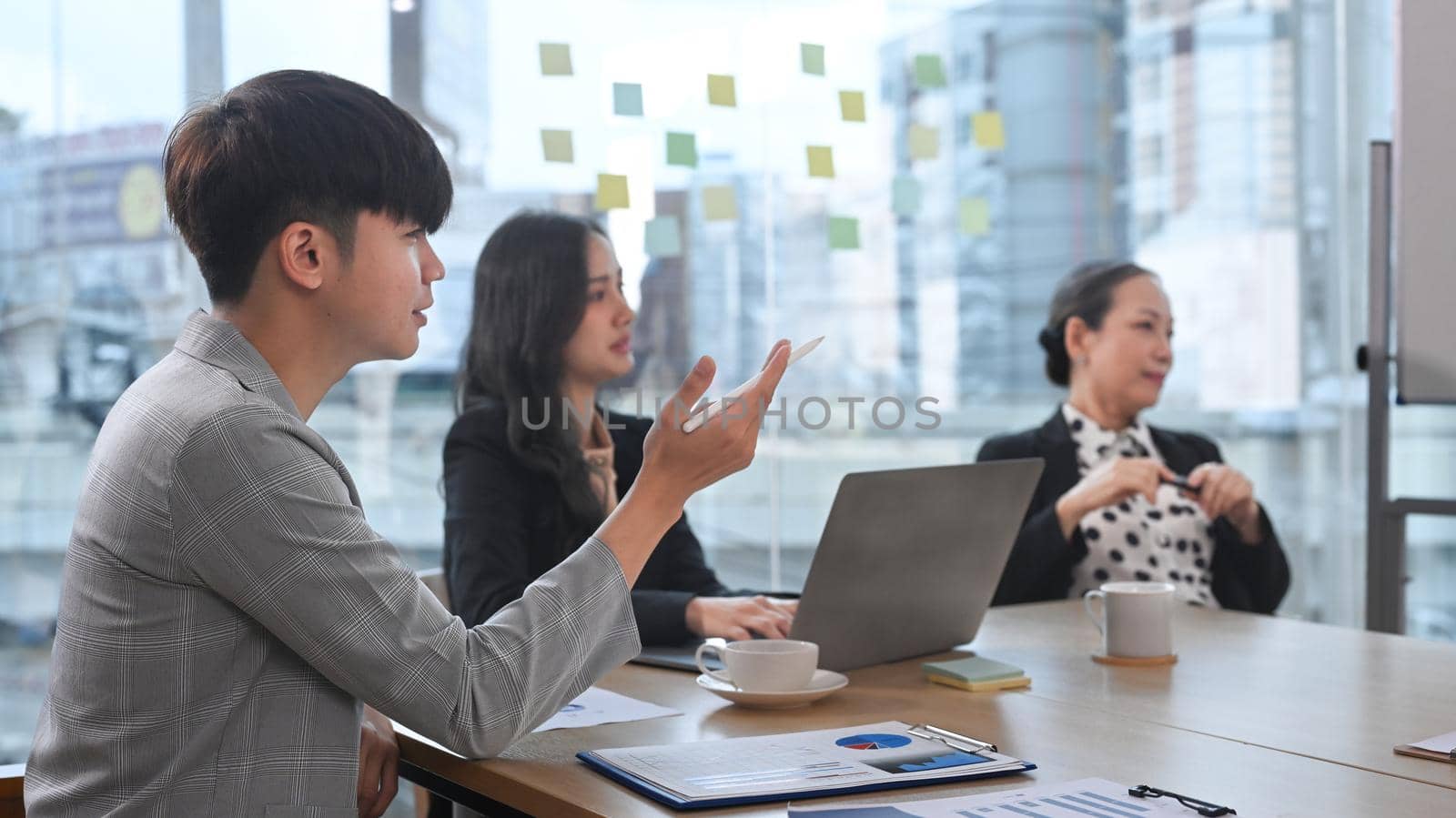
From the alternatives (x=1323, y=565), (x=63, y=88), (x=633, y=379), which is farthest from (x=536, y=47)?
(x=1323, y=565)

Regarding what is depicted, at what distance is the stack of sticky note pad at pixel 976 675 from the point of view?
1.48 meters

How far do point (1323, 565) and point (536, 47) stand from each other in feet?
7.60

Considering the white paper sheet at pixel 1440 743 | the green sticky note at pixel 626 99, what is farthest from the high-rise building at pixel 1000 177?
the white paper sheet at pixel 1440 743

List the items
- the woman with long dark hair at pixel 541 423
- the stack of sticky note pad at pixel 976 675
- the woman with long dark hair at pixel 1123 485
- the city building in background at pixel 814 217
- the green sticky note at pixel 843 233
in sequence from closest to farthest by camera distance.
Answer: the stack of sticky note pad at pixel 976 675, the woman with long dark hair at pixel 541 423, the woman with long dark hair at pixel 1123 485, the city building in background at pixel 814 217, the green sticky note at pixel 843 233

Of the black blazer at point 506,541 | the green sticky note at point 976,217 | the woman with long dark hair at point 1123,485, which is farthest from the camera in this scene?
the green sticky note at point 976,217

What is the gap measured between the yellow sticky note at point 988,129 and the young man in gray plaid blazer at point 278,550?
224 centimetres

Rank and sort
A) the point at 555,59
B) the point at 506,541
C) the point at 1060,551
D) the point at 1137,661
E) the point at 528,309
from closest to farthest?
the point at 1137,661 < the point at 506,541 < the point at 528,309 < the point at 1060,551 < the point at 555,59

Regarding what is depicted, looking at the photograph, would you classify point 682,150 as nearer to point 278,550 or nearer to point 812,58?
point 812,58

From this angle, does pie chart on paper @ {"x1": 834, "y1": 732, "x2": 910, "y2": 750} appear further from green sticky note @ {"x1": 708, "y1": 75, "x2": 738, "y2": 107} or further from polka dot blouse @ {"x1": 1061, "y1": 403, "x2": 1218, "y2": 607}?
green sticky note @ {"x1": 708, "y1": 75, "x2": 738, "y2": 107}

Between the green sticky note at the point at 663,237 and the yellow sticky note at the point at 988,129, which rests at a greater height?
the yellow sticky note at the point at 988,129

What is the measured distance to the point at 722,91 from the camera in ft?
9.93

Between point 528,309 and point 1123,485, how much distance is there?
1.00 metres

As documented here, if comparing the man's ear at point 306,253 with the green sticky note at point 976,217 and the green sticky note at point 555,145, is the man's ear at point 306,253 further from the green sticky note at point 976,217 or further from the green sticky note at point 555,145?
the green sticky note at point 976,217

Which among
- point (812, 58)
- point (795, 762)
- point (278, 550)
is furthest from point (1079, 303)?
point (278, 550)
